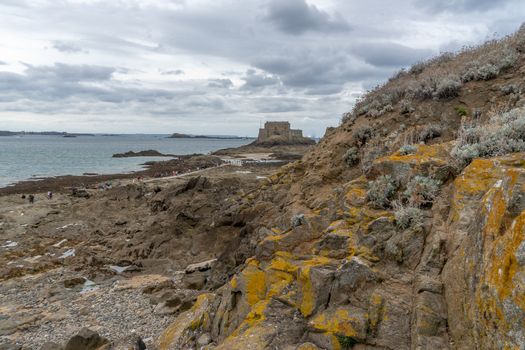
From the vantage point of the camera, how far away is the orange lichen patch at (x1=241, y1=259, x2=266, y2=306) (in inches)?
281

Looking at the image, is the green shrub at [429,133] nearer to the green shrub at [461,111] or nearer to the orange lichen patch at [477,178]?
the green shrub at [461,111]

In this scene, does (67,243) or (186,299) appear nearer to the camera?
(186,299)

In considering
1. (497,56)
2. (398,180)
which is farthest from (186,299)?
(497,56)

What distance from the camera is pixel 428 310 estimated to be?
5.07 m

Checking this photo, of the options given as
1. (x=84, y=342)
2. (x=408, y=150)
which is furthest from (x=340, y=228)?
(x=84, y=342)

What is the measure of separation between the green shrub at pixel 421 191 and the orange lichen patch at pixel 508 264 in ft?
8.82

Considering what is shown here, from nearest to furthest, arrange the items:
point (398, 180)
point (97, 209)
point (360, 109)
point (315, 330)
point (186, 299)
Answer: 1. point (315, 330)
2. point (398, 180)
3. point (186, 299)
4. point (360, 109)
5. point (97, 209)

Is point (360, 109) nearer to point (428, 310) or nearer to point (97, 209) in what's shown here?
point (428, 310)

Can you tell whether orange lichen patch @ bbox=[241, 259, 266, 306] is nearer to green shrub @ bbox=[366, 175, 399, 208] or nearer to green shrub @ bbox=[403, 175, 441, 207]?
green shrub @ bbox=[366, 175, 399, 208]

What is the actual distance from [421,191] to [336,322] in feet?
9.51

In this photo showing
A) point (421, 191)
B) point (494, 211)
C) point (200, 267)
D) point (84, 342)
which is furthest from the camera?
point (200, 267)

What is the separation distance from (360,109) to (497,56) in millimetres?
4971

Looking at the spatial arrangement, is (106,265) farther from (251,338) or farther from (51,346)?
(251,338)

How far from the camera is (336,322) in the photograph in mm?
5578
